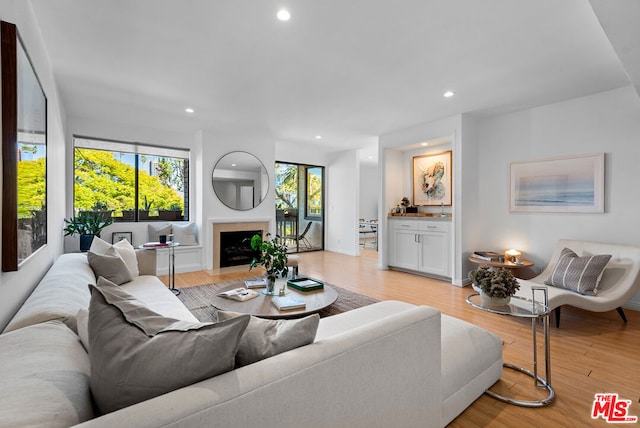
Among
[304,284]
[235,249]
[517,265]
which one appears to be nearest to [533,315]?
[304,284]

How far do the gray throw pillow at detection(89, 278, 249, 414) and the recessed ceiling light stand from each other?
81.1 inches

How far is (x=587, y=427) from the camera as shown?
1623mm

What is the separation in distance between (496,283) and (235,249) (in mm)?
4735

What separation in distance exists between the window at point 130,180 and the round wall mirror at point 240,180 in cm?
70

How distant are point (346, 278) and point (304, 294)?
1.94 meters

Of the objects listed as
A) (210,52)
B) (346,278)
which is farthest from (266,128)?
(346,278)

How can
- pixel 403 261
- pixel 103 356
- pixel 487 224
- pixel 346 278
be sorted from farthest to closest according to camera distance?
pixel 403 261 < pixel 346 278 < pixel 487 224 < pixel 103 356

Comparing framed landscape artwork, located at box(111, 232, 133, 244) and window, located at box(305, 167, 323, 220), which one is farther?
window, located at box(305, 167, 323, 220)

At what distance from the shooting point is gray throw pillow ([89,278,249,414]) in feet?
2.53

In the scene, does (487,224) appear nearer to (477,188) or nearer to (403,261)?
(477,188)

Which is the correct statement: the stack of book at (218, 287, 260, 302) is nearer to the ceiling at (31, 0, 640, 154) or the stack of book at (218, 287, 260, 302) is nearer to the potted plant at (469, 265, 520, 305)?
the potted plant at (469, 265, 520, 305)

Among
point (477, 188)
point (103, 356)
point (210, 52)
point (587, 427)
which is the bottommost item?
point (587, 427)

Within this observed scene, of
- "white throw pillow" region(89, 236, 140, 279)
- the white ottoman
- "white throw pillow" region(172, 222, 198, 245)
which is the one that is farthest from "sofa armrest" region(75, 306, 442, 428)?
"white throw pillow" region(172, 222, 198, 245)

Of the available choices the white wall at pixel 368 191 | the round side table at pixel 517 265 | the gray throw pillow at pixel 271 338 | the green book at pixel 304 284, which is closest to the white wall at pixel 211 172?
the green book at pixel 304 284
